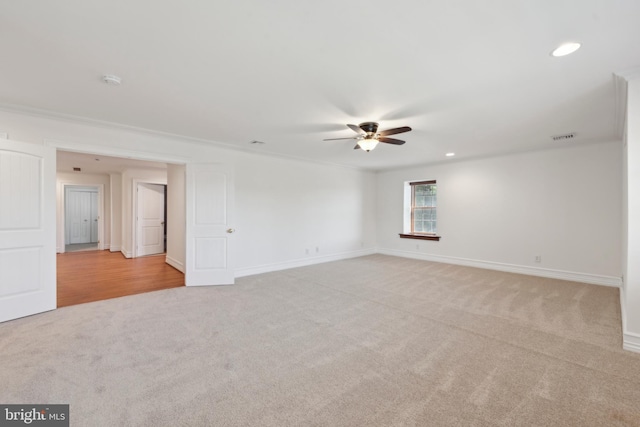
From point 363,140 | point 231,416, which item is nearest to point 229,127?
point 363,140

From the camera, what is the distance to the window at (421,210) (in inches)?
→ 275

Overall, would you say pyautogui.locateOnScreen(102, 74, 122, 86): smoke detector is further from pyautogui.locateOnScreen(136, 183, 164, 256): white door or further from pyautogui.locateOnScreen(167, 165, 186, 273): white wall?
pyautogui.locateOnScreen(136, 183, 164, 256): white door

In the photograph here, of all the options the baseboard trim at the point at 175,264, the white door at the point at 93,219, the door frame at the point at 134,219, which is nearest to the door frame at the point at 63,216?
the white door at the point at 93,219

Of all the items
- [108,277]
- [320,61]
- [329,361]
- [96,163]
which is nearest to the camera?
[320,61]

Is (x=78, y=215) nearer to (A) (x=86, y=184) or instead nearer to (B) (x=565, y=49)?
(A) (x=86, y=184)

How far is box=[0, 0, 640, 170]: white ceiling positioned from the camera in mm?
1667

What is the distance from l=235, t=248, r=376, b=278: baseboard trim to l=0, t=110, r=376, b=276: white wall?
0.8 inches

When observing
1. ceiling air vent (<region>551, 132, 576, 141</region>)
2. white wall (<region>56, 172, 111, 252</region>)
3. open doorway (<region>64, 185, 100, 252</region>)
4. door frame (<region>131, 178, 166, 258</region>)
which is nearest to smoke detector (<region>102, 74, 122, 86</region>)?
door frame (<region>131, 178, 166, 258</region>)

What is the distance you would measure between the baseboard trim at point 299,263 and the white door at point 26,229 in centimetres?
260

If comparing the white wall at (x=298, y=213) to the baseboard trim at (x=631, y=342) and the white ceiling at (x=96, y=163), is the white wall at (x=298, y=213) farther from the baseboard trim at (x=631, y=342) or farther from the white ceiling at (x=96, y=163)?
the baseboard trim at (x=631, y=342)

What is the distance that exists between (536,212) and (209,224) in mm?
5946

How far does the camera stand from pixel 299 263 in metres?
6.22

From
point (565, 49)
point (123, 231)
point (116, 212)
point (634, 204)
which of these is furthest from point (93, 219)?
point (634, 204)

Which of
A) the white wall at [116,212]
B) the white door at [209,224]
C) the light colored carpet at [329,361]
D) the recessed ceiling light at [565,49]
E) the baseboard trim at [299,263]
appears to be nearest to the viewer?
the light colored carpet at [329,361]
